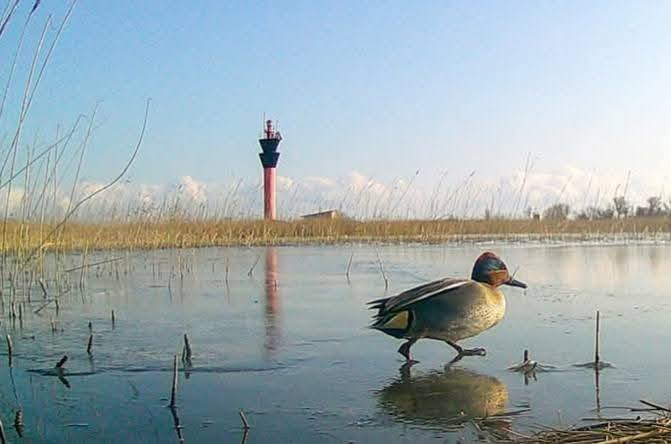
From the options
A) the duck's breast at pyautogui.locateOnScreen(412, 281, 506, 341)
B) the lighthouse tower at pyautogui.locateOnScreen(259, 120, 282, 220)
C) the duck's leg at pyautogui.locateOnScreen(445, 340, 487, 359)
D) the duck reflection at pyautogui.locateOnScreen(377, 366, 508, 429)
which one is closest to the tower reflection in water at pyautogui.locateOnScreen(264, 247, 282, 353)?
the duck's breast at pyautogui.locateOnScreen(412, 281, 506, 341)

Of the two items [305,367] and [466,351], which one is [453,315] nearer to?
[466,351]

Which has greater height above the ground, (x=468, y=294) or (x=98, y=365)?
(x=468, y=294)

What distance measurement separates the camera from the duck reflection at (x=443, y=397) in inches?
142

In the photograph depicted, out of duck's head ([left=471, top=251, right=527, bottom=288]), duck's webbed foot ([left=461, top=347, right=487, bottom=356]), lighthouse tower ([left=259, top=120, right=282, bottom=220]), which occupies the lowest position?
duck's webbed foot ([left=461, top=347, right=487, bottom=356])

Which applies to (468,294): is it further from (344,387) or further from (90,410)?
(90,410)

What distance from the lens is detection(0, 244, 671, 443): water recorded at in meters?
3.53

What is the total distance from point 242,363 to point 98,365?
85 centimetres

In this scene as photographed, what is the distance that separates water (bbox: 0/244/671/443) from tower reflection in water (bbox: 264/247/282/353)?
0.02m

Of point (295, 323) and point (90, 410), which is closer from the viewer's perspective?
point (90, 410)

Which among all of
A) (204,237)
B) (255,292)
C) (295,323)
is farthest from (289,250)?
(295,323)

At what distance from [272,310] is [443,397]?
3583 mm

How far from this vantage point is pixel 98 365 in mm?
4836

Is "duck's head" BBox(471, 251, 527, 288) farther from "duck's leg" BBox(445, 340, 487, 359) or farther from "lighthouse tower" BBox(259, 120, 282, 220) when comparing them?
"lighthouse tower" BBox(259, 120, 282, 220)

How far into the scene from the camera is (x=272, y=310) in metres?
7.41
